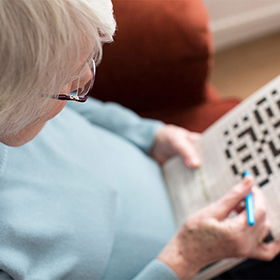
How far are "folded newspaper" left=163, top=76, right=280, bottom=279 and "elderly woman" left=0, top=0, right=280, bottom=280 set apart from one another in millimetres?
37

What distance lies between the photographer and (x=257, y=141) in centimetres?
79

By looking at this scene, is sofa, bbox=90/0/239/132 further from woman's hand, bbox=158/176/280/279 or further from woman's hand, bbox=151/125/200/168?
woman's hand, bbox=158/176/280/279

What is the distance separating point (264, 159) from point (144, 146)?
0.37 m

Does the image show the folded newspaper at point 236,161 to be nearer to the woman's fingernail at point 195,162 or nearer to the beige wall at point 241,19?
the woman's fingernail at point 195,162

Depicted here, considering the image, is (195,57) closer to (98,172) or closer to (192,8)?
(192,8)

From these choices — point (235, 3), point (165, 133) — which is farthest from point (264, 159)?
point (235, 3)

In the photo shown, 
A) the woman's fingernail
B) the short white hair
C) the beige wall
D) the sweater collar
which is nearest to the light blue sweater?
the sweater collar

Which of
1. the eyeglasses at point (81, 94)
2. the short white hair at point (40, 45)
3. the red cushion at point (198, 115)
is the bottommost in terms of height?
the red cushion at point (198, 115)

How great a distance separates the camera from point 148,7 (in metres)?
0.98

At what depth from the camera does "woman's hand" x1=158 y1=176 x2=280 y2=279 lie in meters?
0.67

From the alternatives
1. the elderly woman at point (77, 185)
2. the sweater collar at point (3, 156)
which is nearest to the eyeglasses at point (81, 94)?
the elderly woman at point (77, 185)

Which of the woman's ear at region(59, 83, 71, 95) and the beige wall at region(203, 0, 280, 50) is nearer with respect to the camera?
the woman's ear at region(59, 83, 71, 95)

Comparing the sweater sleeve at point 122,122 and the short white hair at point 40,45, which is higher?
the short white hair at point 40,45

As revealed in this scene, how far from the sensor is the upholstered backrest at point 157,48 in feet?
3.19
